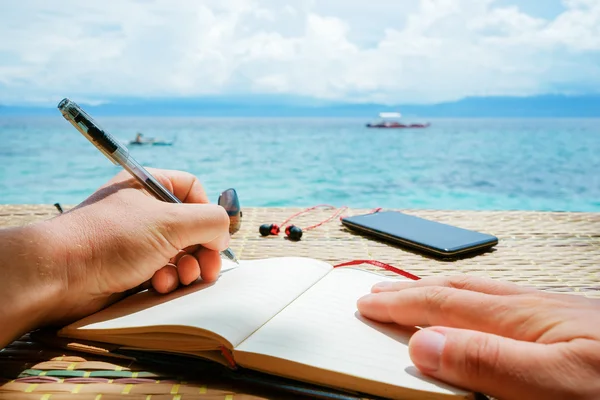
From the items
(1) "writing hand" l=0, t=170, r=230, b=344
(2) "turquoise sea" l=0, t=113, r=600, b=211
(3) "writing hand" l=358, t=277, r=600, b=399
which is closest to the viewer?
(3) "writing hand" l=358, t=277, r=600, b=399

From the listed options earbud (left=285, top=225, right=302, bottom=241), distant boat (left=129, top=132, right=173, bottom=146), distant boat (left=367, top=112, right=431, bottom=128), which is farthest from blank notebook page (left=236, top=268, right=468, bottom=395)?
distant boat (left=367, top=112, right=431, bottom=128)

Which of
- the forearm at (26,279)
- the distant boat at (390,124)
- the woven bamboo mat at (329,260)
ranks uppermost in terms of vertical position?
the distant boat at (390,124)

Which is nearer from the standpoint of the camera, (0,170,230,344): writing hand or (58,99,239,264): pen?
(0,170,230,344): writing hand

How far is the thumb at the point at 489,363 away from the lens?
1.00 feet

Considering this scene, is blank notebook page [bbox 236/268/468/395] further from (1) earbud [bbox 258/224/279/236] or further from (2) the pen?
(1) earbud [bbox 258/224/279/236]

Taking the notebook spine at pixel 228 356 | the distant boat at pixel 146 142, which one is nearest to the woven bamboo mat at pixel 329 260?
the notebook spine at pixel 228 356

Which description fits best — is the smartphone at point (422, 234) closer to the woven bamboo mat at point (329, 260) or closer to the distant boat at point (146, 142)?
the woven bamboo mat at point (329, 260)

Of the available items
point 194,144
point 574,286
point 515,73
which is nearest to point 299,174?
point 194,144

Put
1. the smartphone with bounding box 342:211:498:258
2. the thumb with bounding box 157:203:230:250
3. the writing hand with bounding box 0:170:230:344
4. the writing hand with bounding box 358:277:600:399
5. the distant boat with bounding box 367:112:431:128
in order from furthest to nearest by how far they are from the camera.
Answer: the distant boat with bounding box 367:112:431:128, the smartphone with bounding box 342:211:498:258, the thumb with bounding box 157:203:230:250, the writing hand with bounding box 0:170:230:344, the writing hand with bounding box 358:277:600:399

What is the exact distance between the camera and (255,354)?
1.23 ft

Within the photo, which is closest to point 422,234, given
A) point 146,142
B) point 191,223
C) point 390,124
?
point 191,223

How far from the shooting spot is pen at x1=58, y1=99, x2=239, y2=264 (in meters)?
0.53

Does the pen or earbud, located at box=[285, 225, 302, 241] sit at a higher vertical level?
the pen

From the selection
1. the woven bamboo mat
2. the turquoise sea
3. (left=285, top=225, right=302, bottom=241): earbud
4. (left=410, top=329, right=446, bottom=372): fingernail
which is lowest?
the turquoise sea
